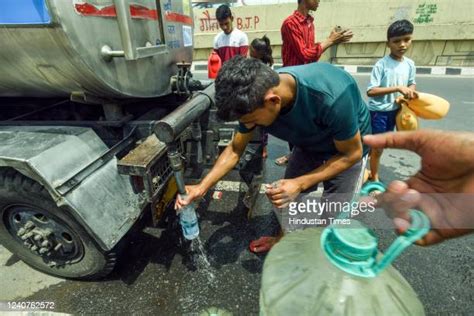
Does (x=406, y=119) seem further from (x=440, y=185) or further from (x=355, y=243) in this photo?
(x=355, y=243)

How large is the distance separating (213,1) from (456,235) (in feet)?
91.5

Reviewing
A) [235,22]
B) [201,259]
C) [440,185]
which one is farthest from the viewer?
[235,22]

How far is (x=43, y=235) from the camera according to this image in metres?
1.83

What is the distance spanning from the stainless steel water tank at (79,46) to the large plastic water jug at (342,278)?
142cm

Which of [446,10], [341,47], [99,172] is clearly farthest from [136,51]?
[446,10]

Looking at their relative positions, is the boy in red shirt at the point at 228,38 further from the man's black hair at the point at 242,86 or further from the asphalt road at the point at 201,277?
the man's black hair at the point at 242,86

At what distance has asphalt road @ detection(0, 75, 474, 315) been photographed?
73.6 inches

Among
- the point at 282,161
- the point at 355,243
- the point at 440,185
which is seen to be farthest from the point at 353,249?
the point at 282,161

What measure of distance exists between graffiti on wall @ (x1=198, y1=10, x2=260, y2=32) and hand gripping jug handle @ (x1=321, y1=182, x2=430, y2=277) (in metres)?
12.7

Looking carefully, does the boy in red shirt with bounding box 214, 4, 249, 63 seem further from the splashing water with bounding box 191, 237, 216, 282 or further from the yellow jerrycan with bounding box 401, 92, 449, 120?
the splashing water with bounding box 191, 237, 216, 282

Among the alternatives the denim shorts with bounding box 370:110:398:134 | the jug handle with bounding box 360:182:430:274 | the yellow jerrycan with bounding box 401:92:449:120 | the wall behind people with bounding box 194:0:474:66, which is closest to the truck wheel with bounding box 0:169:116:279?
the jug handle with bounding box 360:182:430:274

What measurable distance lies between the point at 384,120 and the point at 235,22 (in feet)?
36.7

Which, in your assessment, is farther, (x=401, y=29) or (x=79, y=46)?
(x=401, y=29)

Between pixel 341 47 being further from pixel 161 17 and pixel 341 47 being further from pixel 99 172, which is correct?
pixel 99 172
